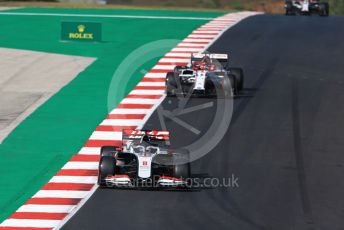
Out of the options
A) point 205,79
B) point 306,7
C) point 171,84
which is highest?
point 306,7

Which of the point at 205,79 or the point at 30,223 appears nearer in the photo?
the point at 30,223

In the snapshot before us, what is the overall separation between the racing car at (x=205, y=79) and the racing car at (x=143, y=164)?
28.7 feet

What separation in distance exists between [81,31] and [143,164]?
21.4 m

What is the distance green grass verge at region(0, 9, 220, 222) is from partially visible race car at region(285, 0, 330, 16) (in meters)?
4.87

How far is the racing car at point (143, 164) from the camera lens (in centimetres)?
2053

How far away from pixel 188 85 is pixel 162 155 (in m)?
9.90

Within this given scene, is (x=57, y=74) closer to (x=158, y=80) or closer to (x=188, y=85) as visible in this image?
(x=158, y=80)

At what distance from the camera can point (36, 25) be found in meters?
46.2

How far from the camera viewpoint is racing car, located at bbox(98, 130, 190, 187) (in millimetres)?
20531

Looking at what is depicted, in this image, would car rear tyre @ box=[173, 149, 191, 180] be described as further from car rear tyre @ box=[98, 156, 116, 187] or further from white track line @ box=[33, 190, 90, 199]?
white track line @ box=[33, 190, 90, 199]

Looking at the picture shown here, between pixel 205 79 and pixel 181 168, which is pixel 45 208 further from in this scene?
pixel 205 79

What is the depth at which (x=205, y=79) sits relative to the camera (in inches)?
1193

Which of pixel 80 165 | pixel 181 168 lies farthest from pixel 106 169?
pixel 80 165

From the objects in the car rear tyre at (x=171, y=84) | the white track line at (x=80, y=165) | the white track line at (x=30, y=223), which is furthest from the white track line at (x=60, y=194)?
the car rear tyre at (x=171, y=84)
